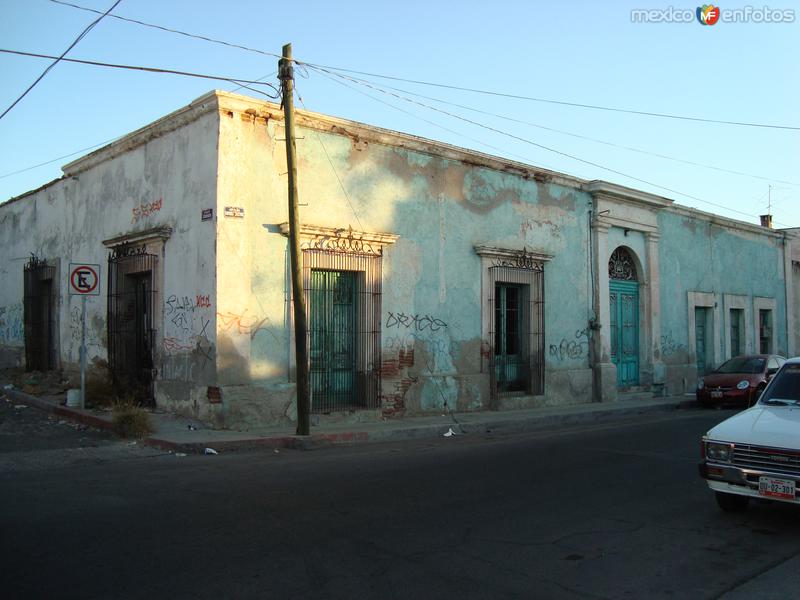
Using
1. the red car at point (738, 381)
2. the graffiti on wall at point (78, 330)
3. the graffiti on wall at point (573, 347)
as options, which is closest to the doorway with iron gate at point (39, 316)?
the graffiti on wall at point (78, 330)

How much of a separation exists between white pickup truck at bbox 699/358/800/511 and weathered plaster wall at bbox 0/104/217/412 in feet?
28.1

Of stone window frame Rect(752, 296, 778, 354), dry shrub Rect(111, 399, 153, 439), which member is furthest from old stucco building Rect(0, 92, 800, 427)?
stone window frame Rect(752, 296, 778, 354)

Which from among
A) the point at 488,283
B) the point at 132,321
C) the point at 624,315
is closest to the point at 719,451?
the point at 488,283

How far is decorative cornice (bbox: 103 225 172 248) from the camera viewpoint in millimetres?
13663

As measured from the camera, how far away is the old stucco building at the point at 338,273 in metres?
12.8

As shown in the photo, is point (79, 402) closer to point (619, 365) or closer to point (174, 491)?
point (174, 491)

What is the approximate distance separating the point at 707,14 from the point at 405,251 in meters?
8.28

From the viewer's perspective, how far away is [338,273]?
1438cm

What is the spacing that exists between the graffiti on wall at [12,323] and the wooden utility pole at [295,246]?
468 inches

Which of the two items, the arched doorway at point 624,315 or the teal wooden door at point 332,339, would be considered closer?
the teal wooden door at point 332,339

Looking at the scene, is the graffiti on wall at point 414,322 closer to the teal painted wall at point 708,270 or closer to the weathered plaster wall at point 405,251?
the weathered plaster wall at point 405,251

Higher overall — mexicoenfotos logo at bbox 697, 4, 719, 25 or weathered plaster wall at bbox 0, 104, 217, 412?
mexicoenfotos logo at bbox 697, 4, 719, 25

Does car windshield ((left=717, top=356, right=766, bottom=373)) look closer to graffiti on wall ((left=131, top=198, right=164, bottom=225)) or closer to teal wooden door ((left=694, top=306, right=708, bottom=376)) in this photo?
teal wooden door ((left=694, top=306, right=708, bottom=376))

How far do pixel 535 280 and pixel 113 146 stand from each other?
1062cm
